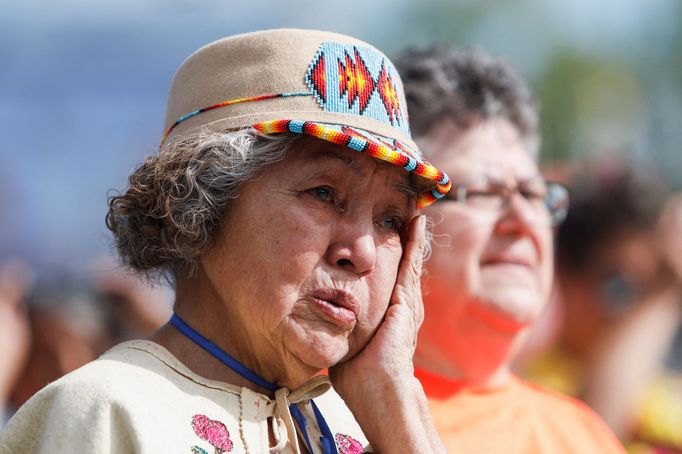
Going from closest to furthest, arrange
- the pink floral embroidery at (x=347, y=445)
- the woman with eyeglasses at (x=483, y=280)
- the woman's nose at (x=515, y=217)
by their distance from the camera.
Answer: the pink floral embroidery at (x=347, y=445), the woman with eyeglasses at (x=483, y=280), the woman's nose at (x=515, y=217)

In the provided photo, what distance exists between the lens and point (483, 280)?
350 cm

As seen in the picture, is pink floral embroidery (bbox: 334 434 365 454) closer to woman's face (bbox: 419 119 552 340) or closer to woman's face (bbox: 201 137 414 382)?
woman's face (bbox: 201 137 414 382)

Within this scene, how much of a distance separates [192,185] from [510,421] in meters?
1.56

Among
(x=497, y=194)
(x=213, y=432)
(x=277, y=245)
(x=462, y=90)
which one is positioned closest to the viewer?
(x=213, y=432)

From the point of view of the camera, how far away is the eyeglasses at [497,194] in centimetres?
356

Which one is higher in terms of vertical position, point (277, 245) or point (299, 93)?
point (299, 93)

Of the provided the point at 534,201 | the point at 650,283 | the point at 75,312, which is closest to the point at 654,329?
the point at 650,283

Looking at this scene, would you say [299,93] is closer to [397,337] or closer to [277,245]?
[277,245]

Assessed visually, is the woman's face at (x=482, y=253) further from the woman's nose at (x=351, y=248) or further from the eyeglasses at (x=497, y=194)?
the woman's nose at (x=351, y=248)

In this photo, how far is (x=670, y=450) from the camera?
16.2 ft

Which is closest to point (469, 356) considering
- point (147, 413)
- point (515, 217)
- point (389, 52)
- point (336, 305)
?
point (515, 217)

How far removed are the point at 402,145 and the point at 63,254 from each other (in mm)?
4860

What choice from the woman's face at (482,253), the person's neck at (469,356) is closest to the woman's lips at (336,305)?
the woman's face at (482,253)

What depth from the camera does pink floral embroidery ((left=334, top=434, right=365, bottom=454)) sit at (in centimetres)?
263
